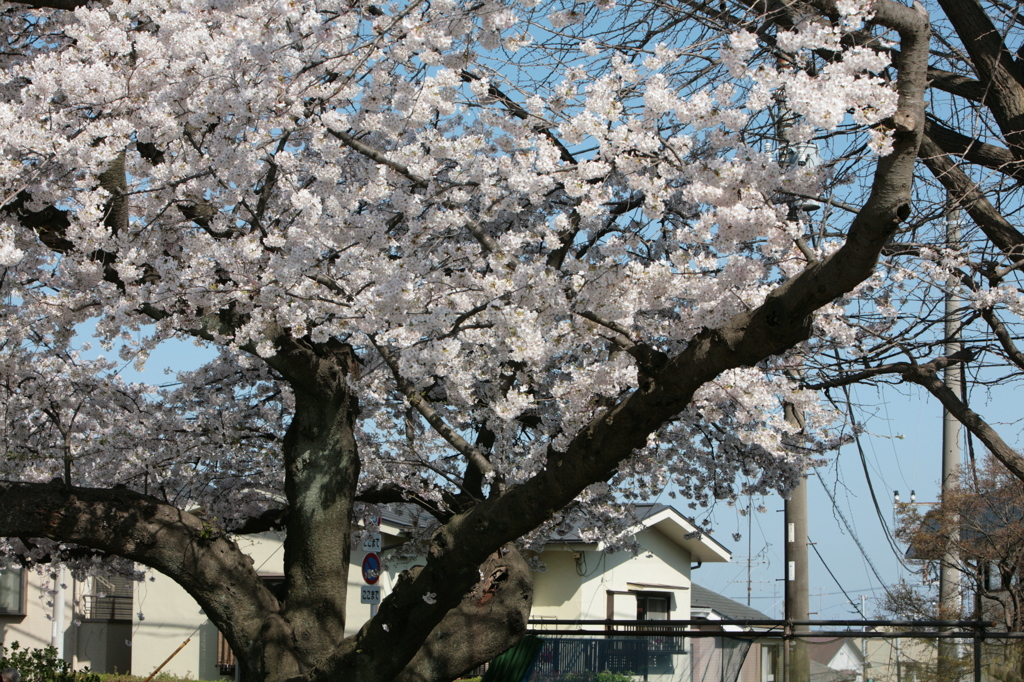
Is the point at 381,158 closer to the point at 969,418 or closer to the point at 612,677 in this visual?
the point at 969,418

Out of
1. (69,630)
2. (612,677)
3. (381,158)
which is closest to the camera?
(381,158)

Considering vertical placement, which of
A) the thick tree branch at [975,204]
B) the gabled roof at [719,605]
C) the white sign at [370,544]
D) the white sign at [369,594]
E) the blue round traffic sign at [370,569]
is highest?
the thick tree branch at [975,204]

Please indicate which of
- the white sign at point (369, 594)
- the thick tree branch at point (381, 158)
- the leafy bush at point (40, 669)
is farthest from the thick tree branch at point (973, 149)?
the leafy bush at point (40, 669)

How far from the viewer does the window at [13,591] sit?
1557cm

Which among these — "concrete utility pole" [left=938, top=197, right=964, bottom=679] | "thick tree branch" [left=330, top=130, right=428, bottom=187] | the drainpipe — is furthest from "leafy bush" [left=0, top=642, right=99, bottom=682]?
"concrete utility pole" [left=938, top=197, right=964, bottom=679]

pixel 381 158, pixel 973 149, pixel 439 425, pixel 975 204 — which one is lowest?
pixel 439 425

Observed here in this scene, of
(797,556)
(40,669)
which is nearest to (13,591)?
(40,669)

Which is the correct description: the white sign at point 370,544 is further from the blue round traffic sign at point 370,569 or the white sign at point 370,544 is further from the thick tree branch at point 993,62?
the thick tree branch at point 993,62

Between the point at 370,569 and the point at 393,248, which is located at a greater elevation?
the point at 393,248

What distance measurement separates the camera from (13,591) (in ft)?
51.6

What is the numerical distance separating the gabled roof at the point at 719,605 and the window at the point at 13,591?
49.2ft

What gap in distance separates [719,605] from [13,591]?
17.2m

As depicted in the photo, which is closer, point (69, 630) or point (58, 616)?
point (58, 616)

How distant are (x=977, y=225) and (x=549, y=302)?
2.49 metres
